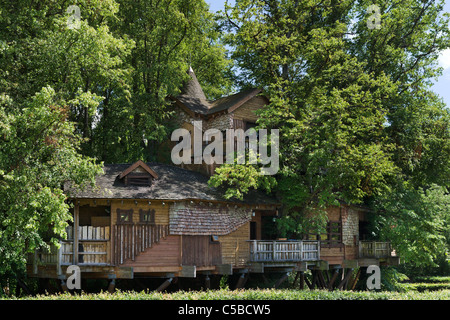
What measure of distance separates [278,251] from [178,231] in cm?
593

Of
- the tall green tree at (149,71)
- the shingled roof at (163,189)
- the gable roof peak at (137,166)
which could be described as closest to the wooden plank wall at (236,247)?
the shingled roof at (163,189)

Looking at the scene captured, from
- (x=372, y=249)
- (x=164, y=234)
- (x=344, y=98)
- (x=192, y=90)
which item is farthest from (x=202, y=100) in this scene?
(x=372, y=249)

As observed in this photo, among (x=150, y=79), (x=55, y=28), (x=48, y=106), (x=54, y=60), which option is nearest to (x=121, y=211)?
(x=48, y=106)

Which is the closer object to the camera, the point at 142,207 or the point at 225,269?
the point at 142,207

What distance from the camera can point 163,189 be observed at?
2597 cm

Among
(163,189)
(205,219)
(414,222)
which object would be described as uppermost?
(163,189)

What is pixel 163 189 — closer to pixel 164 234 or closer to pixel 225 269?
pixel 164 234

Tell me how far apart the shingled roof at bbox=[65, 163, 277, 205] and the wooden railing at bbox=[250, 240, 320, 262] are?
7.50 feet
